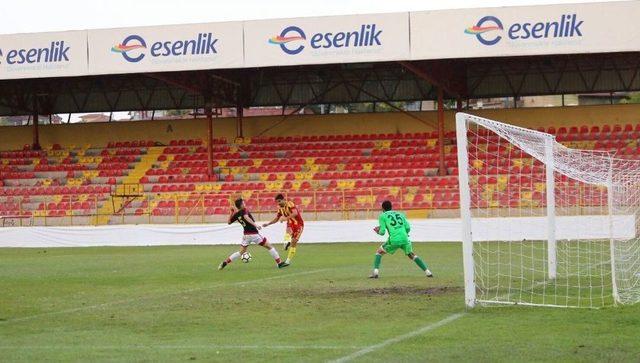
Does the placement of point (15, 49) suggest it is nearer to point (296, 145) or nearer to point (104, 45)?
point (104, 45)

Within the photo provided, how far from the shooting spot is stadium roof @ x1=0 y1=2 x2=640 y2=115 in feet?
143

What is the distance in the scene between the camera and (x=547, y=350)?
11.1 meters

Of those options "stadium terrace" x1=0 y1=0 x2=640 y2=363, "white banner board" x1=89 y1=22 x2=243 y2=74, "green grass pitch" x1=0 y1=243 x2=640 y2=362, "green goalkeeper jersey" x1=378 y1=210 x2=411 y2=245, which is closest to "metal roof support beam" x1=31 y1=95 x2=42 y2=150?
"stadium terrace" x1=0 y1=0 x2=640 y2=363

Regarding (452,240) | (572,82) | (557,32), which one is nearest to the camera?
(452,240)

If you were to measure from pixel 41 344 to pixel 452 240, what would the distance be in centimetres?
2781

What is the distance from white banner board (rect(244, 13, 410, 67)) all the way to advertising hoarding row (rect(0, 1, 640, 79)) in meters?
0.04

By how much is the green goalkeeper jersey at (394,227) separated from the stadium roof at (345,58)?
77.8 feet

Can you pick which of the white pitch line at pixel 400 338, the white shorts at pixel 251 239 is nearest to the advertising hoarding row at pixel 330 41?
the white shorts at pixel 251 239

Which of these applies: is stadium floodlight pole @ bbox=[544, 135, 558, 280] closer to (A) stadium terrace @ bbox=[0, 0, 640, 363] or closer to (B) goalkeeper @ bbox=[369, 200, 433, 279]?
(A) stadium terrace @ bbox=[0, 0, 640, 363]

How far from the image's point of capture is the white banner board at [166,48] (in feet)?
151

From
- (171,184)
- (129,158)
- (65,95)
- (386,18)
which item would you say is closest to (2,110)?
(65,95)

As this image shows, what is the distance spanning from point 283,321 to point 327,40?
31.8 m

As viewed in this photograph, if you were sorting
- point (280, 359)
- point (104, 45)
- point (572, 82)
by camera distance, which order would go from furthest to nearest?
point (572, 82), point (104, 45), point (280, 359)

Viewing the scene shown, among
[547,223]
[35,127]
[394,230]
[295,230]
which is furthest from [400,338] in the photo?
[35,127]
